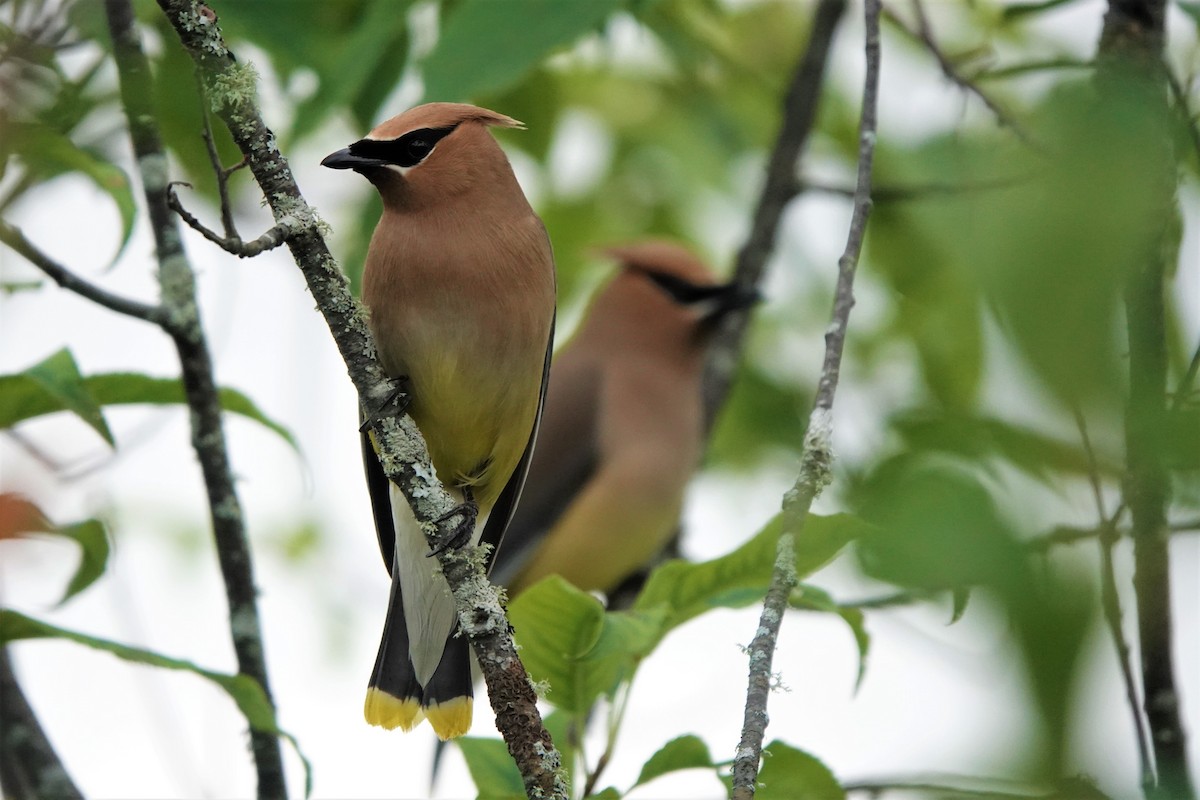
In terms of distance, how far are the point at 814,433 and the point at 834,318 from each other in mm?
209

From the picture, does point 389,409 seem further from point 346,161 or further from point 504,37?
point 504,37

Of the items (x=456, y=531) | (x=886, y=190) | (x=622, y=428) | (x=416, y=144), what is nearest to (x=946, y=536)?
(x=456, y=531)

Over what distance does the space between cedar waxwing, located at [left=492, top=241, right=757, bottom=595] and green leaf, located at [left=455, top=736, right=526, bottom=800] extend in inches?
106

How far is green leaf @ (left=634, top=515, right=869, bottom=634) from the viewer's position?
288 cm

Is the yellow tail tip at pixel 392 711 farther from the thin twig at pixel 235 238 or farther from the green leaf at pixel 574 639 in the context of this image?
the thin twig at pixel 235 238

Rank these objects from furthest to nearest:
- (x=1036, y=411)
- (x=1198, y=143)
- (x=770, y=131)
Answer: (x=770, y=131) → (x=1198, y=143) → (x=1036, y=411)

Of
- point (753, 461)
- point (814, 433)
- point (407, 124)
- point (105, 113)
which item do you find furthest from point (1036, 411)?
point (753, 461)

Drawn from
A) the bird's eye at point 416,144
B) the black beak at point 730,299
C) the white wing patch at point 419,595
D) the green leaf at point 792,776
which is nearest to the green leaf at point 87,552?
the white wing patch at point 419,595

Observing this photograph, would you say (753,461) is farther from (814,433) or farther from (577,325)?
(814,433)

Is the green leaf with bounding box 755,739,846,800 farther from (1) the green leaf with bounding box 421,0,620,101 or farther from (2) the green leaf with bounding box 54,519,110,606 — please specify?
(1) the green leaf with bounding box 421,0,620,101

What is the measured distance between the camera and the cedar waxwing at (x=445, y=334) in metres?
3.35

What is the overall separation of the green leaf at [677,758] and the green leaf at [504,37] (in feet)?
4.84

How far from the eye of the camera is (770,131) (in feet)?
18.6

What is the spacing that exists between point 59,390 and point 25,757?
98 cm
